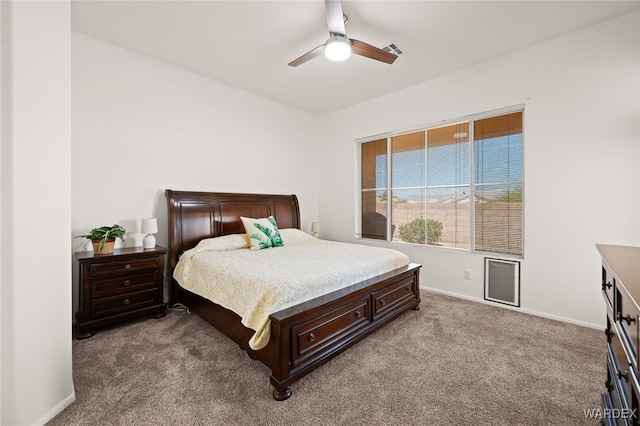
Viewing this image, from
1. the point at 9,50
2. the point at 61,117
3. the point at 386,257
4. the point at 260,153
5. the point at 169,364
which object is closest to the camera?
the point at 9,50

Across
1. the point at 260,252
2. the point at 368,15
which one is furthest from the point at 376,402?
the point at 368,15

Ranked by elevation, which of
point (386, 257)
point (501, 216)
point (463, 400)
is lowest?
point (463, 400)

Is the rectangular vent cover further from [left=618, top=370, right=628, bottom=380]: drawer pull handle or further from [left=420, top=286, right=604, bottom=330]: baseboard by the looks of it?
[left=618, top=370, right=628, bottom=380]: drawer pull handle

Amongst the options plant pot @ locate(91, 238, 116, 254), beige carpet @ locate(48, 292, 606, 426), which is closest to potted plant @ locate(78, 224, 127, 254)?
plant pot @ locate(91, 238, 116, 254)

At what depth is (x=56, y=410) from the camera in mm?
1571

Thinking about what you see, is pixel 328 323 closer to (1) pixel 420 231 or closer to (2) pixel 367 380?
(2) pixel 367 380

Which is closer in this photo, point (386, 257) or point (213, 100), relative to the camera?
point (386, 257)

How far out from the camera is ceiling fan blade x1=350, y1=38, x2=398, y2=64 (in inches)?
92.3

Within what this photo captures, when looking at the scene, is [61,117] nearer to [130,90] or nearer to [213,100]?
[130,90]

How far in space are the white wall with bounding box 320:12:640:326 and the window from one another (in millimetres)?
188

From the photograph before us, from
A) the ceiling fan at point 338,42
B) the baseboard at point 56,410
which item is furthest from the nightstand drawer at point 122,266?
the ceiling fan at point 338,42

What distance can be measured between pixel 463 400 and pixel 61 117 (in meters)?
2.99

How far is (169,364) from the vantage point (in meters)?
2.09

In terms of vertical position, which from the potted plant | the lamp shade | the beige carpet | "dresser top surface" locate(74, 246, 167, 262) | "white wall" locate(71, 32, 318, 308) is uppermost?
"white wall" locate(71, 32, 318, 308)
